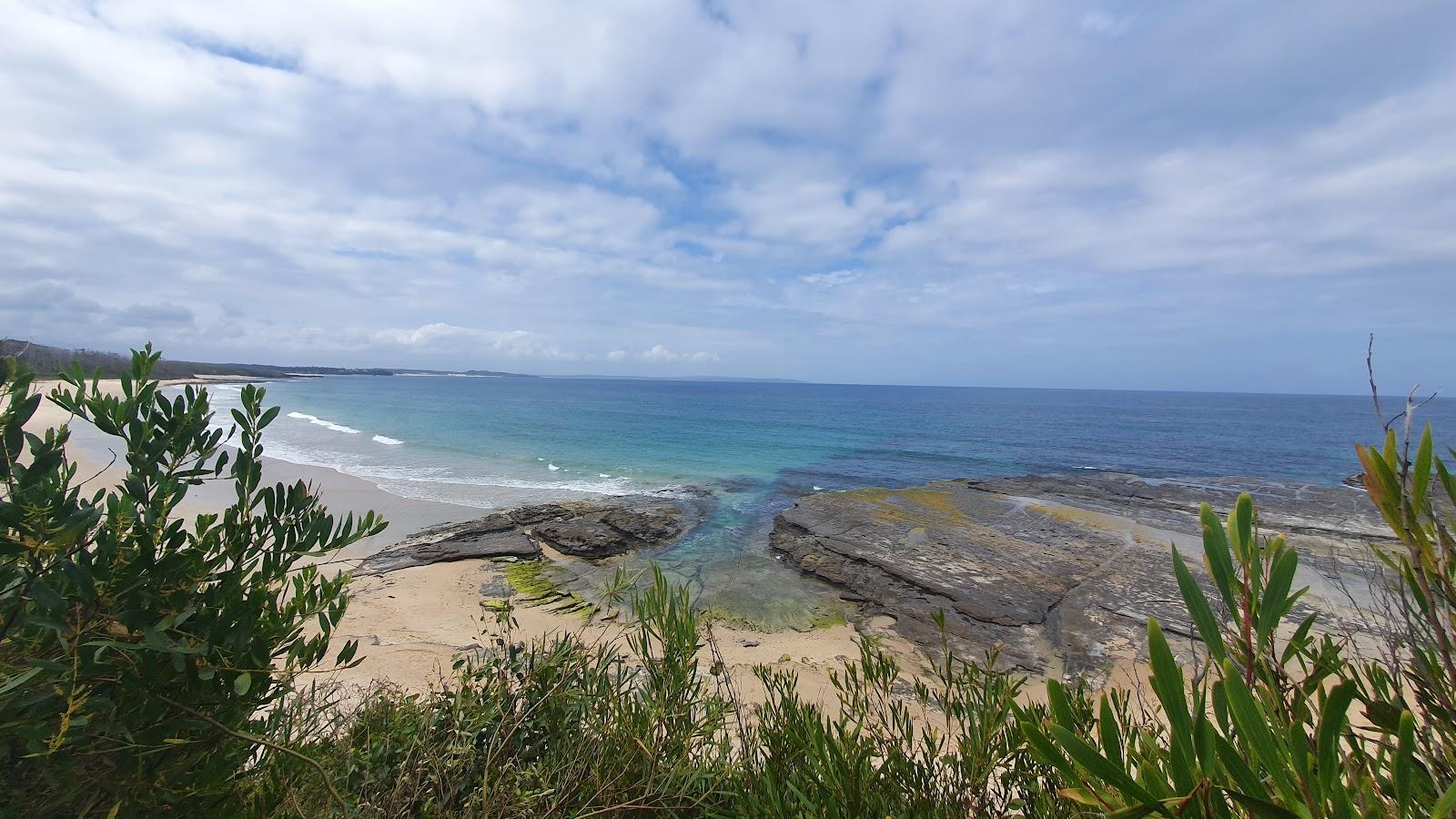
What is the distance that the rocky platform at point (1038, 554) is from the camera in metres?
12.4

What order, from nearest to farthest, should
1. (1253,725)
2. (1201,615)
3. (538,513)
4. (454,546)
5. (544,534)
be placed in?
(1253,725) → (1201,615) → (454,546) → (544,534) → (538,513)

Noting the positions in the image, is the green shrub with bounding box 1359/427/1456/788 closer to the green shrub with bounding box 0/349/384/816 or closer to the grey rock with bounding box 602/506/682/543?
the green shrub with bounding box 0/349/384/816

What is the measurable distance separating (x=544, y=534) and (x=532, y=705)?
1594cm

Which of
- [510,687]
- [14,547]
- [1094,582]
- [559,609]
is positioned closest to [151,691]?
[14,547]

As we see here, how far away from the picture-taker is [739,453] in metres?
38.9

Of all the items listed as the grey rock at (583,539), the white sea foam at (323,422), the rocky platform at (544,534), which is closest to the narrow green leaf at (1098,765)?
the rocky platform at (544,534)

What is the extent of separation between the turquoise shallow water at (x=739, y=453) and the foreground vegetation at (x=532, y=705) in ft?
37.4

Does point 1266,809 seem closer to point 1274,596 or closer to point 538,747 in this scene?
point 1274,596

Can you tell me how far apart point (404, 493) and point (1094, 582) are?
2422cm

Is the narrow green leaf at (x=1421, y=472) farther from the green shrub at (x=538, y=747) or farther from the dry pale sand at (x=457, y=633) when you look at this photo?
the dry pale sand at (x=457, y=633)

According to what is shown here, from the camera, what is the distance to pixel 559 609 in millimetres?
13336

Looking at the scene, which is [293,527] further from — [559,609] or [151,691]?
[559,609]

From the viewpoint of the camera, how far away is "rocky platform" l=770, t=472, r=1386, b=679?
40.8 feet

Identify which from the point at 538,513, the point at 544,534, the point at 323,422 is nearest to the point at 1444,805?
the point at 544,534
